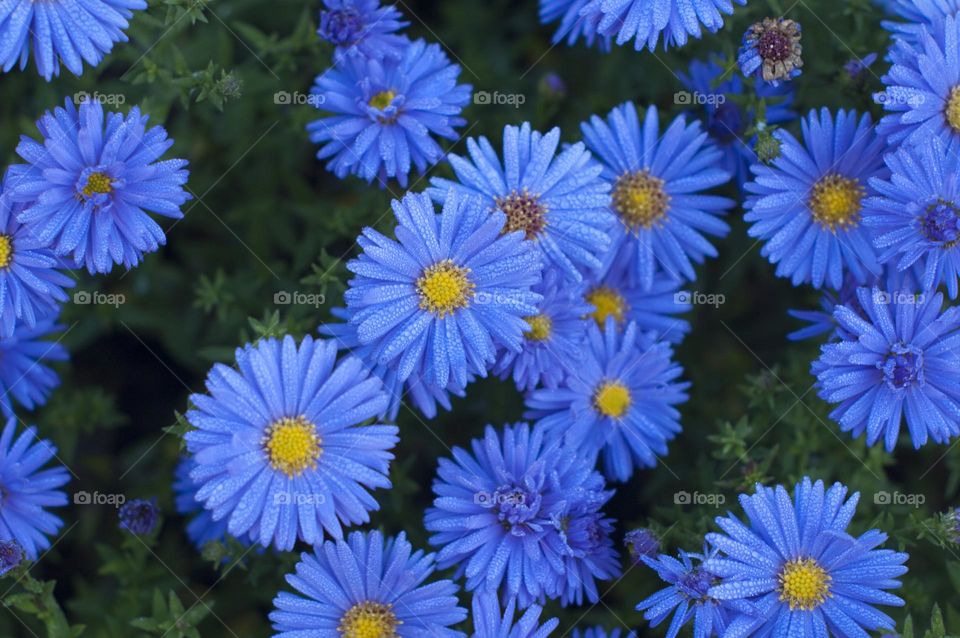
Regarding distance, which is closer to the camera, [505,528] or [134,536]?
[505,528]

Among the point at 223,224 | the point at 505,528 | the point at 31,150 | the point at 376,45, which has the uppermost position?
the point at 376,45

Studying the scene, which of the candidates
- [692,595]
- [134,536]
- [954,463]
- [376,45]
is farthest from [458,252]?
[954,463]

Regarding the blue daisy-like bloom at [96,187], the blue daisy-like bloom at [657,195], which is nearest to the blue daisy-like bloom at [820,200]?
the blue daisy-like bloom at [657,195]

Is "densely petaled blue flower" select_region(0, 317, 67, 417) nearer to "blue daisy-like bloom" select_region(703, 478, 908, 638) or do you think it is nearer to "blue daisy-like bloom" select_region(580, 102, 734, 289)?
"blue daisy-like bloom" select_region(580, 102, 734, 289)

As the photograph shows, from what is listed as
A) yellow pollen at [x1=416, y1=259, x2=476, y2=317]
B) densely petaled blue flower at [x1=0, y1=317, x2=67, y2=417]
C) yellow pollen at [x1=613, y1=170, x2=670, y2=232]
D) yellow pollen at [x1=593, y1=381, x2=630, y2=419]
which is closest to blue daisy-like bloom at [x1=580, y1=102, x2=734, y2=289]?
yellow pollen at [x1=613, y1=170, x2=670, y2=232]

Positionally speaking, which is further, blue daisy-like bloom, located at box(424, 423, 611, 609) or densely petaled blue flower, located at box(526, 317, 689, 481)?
densely petaled blue flower, located at box(526, 317, 689, 481)

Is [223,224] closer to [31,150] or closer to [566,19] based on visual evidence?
[31,150]
